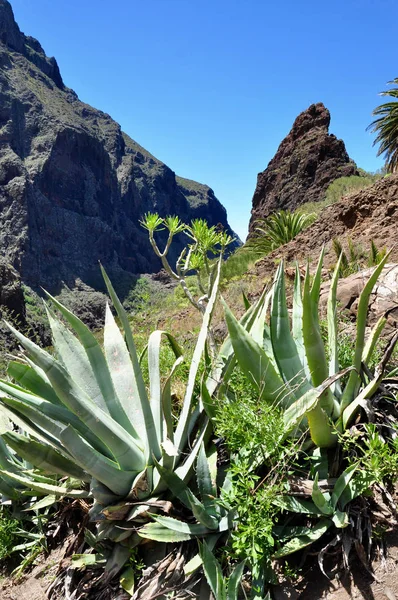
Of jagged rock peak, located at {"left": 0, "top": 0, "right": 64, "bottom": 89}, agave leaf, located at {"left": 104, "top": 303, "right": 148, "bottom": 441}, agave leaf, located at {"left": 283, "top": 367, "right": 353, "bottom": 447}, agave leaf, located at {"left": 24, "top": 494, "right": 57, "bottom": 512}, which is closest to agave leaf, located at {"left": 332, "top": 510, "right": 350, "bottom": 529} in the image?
agave leaf, located at {"left": 283, "top": 367, "right": 353, "bottom": 447}

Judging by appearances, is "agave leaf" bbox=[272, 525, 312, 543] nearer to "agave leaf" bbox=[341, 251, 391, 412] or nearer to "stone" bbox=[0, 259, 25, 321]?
"agave leaf" bbox=[341, 251, 391, 412]

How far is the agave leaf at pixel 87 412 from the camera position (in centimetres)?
190

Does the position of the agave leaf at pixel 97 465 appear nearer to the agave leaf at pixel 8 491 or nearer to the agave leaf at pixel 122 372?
the agave leaf at pixel 122 372

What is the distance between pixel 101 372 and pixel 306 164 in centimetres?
3647

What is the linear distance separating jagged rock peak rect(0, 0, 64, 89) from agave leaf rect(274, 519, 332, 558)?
427ft

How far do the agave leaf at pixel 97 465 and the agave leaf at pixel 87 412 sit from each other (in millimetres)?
60

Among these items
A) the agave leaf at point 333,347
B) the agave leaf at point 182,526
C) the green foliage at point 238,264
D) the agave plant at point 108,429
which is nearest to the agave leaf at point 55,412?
the agave plant at point 108,429

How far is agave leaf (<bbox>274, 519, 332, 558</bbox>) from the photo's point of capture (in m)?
1.77

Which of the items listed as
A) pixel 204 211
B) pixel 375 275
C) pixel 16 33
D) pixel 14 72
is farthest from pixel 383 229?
pixel 204 211

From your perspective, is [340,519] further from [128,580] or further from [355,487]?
[128,580]

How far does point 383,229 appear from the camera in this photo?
802 cm

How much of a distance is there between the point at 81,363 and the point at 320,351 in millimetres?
1323

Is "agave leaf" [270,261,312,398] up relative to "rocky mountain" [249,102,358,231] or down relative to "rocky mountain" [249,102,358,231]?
down

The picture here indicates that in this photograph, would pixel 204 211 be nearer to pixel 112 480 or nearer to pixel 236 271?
pixel 236 271
